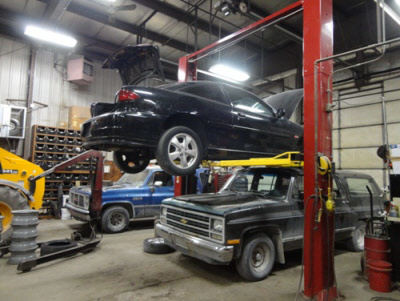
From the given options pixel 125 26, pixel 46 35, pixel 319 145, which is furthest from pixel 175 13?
pixel 319 145

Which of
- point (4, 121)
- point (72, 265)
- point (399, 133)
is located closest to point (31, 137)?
point (4, 121)

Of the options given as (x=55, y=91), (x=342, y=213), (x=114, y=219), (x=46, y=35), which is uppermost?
(x=46, y=35)

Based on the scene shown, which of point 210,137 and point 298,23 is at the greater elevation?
point 298,23

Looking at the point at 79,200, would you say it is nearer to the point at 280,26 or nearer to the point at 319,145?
the point at 319,145

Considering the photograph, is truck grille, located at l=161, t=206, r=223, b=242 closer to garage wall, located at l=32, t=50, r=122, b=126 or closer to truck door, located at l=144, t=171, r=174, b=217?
truck door, located at l=144, t=171, r=174, b=217

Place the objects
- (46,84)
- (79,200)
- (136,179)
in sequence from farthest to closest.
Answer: (46,84), (136,179), (79,200)

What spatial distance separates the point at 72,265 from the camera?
4344 mm

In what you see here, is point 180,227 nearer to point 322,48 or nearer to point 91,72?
point 322,48

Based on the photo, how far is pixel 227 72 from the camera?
9.03 metres

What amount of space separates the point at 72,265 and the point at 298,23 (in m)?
9.76

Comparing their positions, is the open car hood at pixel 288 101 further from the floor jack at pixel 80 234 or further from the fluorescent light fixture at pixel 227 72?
the floor jack at pixel 80 234

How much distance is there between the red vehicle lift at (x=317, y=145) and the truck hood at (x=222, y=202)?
0.87m

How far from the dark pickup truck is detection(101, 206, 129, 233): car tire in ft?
7.90

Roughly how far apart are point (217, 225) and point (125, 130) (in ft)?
5.53
